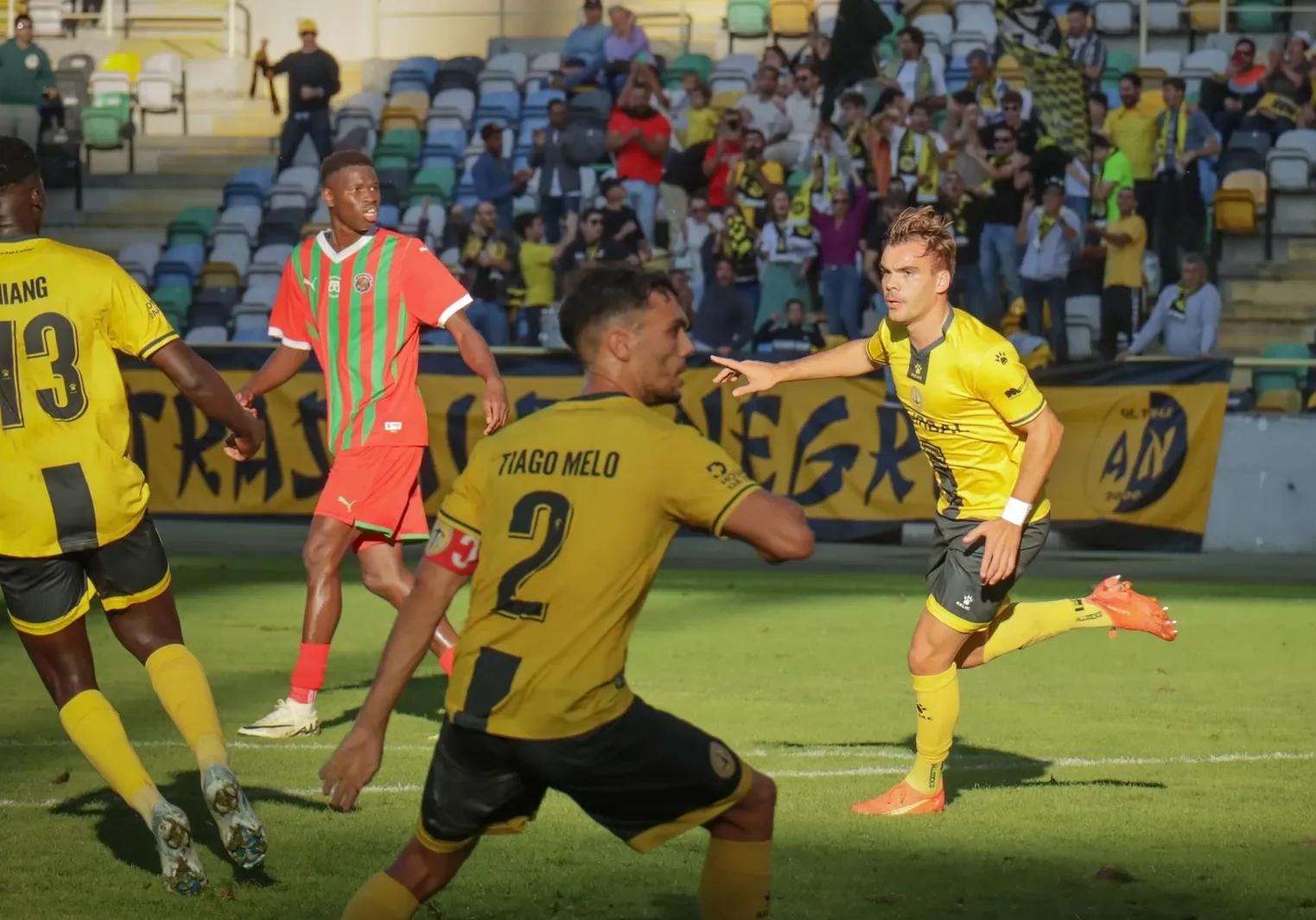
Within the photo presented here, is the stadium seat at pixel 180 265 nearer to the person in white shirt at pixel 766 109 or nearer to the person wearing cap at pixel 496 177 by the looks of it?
the person wearing cap at pixel 496 177

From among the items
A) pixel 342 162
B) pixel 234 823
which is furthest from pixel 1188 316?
pixel 234 823

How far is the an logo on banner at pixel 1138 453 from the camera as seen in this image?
17141 millimetres

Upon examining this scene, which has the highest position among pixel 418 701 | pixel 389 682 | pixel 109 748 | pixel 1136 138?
pixel 1136 138

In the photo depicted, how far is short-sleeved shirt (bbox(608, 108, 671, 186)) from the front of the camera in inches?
812

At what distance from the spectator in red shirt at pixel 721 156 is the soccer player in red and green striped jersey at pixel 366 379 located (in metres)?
12.0

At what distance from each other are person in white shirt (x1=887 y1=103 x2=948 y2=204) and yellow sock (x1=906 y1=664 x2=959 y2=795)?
12625mm

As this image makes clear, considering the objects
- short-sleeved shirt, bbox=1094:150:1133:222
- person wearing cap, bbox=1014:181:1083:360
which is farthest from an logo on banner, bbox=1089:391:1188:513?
short-sleeved shirt, bbox=1094:150:1133:222

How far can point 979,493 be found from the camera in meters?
7.09

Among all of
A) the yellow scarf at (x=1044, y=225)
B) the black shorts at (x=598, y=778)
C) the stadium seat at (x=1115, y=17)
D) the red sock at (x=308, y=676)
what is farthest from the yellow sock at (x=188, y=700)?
the stadium seat at (x=1115, y=17)

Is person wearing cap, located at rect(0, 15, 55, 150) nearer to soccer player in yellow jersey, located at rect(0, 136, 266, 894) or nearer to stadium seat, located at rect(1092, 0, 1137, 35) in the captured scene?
stadium seat, located at rect(1092, 0, 1137, 35)

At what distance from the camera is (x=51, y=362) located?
18.9ft

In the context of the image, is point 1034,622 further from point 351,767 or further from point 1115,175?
point 1115,175

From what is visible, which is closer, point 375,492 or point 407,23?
point 375,492

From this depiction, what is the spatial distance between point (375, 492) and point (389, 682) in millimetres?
4210
